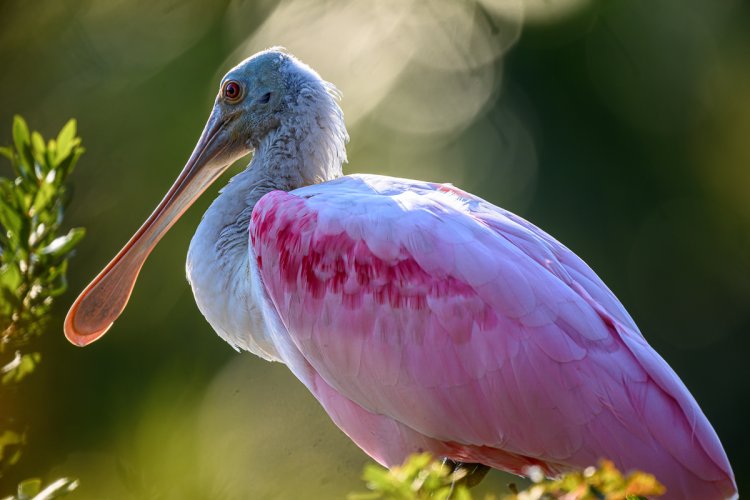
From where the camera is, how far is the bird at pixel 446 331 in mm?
3186

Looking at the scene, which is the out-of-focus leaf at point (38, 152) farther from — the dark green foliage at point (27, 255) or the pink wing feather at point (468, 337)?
the pink wing feather at point (468, 337)

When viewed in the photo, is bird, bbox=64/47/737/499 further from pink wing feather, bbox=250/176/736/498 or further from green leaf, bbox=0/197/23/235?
green leaf, bbox=0/197/23/235

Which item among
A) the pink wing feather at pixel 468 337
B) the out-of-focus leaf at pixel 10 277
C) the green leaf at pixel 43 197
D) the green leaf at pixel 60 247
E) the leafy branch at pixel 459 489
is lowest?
the pink wing feather at pixel 468 337

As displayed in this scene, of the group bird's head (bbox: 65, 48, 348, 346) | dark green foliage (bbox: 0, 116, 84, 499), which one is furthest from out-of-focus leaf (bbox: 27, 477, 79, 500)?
bird's head (bbox: 65, 48, 348, 346)

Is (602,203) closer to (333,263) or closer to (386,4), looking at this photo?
(386,4)

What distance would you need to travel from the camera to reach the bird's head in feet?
14.4

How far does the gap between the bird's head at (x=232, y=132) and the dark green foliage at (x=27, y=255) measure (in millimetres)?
2012

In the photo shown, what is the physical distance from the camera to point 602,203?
7168 millimetres

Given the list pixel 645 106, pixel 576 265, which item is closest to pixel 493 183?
pixel 645 106

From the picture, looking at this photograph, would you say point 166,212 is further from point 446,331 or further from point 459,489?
point 459,489

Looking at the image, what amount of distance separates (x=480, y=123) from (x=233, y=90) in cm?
349

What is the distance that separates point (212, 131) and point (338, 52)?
3.37m

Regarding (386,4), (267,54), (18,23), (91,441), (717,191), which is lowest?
(717,191)

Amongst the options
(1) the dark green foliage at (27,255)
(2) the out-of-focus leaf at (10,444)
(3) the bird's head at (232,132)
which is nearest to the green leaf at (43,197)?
(1) the dark green foliage at (27,255)
